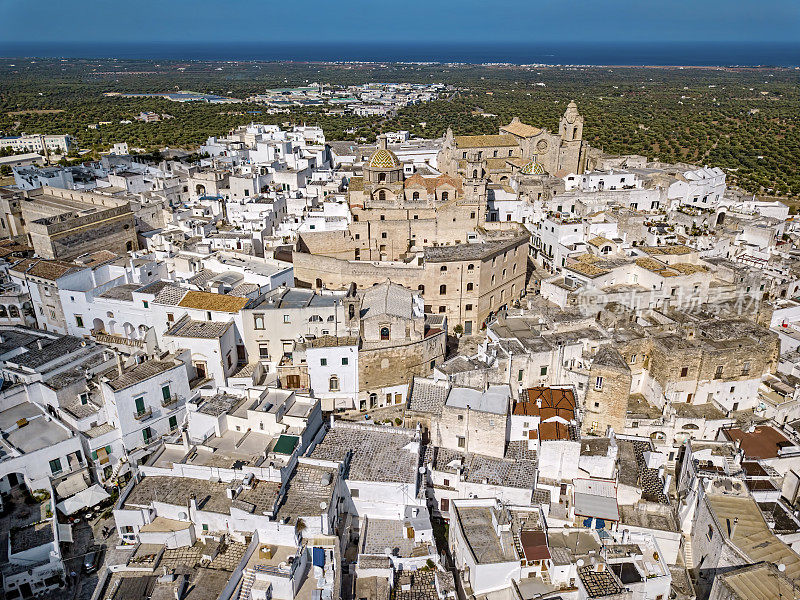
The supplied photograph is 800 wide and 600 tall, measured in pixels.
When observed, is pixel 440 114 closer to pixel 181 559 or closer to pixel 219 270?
pixel 219 270

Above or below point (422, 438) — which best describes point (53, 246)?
above

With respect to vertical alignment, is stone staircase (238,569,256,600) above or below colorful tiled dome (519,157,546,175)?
below

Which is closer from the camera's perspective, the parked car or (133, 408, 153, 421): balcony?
the parked car

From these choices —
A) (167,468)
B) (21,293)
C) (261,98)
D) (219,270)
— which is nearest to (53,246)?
(21,293)

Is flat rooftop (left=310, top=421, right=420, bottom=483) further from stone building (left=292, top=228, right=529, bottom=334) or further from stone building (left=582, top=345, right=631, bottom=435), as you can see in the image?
stone building (left=292, top=228, right=529, bottom=334)

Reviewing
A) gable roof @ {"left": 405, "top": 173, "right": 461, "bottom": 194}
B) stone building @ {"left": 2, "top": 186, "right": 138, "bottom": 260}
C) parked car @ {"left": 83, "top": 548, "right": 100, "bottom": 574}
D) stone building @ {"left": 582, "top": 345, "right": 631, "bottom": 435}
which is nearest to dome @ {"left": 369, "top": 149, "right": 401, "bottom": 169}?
gable roof @ {"left": 405, "top": 173, "right": 461, "bottom": 194}
